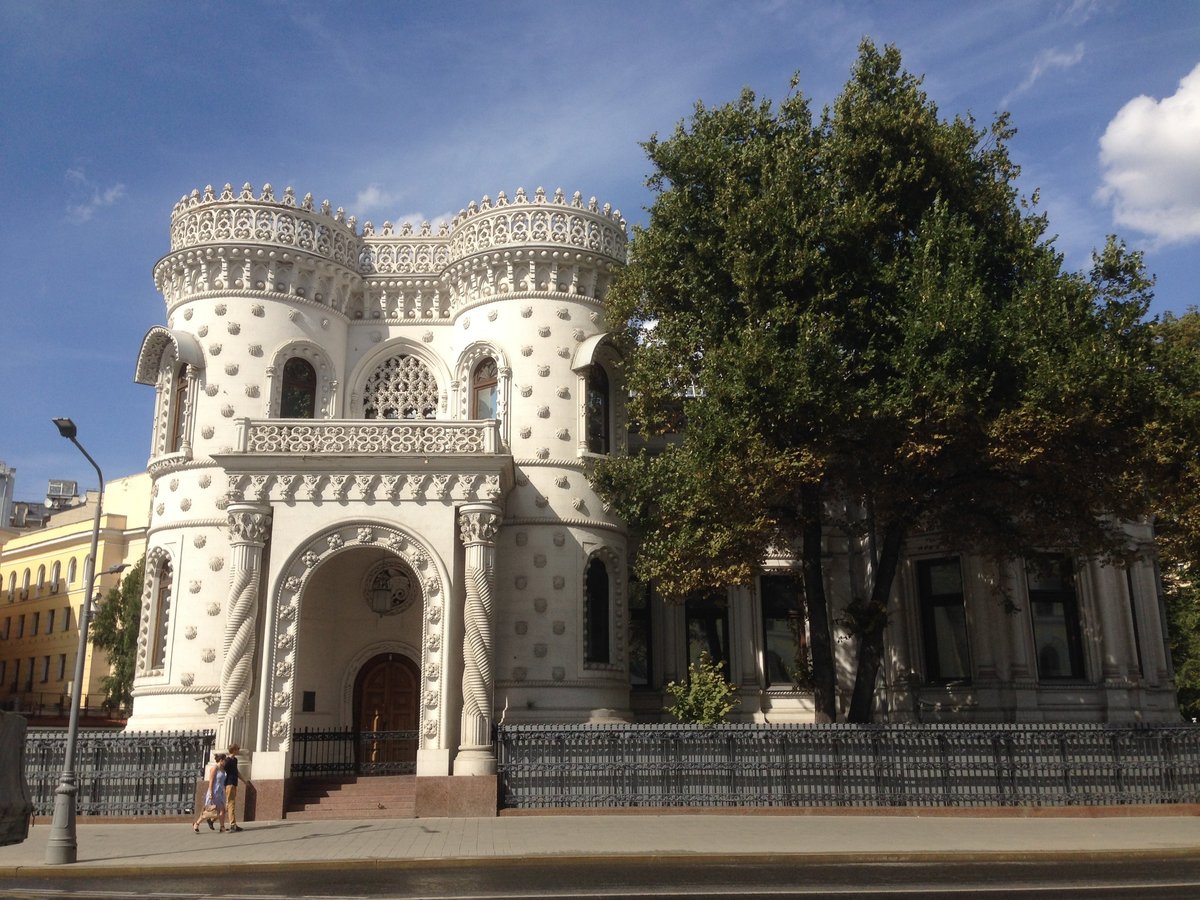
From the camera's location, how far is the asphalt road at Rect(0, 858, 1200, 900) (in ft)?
37.3

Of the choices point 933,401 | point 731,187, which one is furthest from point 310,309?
point 933,401

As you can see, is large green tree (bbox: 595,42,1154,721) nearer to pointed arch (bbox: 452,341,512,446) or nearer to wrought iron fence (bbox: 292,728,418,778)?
pointed arch (bbox: 452,341,512,446)

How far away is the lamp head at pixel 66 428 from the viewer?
16781 millimetres

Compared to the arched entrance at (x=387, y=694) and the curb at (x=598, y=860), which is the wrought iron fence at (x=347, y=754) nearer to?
the arched entrance at (x=387, y=694)

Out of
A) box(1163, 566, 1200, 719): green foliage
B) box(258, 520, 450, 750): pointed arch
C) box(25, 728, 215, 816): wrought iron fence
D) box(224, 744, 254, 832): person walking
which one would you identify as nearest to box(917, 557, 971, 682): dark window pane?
box(258, 520, 450, 750): pointed arch

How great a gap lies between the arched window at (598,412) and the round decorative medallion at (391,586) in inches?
206

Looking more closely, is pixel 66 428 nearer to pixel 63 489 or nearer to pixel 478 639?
pixel 478 639

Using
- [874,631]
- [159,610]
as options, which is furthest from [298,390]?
[874,631]

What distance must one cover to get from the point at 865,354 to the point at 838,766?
7851 mm

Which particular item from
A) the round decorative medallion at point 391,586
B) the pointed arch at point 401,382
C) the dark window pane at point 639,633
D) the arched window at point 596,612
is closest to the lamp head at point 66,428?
the round decorative medallion at point 391,586

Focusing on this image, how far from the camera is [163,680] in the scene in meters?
22.7

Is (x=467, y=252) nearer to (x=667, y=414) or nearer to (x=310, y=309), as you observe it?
(x=310, y=309)

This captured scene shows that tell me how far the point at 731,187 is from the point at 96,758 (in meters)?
16.6

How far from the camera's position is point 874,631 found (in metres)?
20.9
